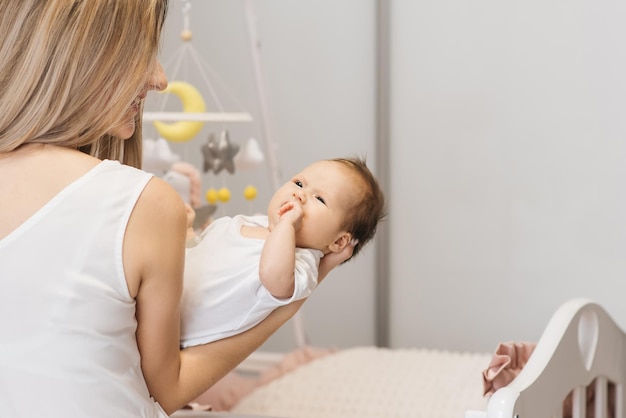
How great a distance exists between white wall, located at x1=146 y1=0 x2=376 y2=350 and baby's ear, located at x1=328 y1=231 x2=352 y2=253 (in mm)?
1476

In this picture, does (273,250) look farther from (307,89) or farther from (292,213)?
(307,89)

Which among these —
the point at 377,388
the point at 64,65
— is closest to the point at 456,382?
the point at 377,388

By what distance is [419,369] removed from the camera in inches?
89.6

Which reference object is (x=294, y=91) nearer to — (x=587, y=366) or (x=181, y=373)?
(x=587, y=366)

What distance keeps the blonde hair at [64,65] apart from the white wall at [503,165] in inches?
66.9

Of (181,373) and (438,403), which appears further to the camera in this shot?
(438,403)

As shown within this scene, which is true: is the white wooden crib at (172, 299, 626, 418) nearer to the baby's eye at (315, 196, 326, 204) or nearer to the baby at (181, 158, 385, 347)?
the baby at (181, 158, 385, 347)

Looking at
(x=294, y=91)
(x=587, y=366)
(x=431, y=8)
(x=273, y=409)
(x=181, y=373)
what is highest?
(x=431, y=8)

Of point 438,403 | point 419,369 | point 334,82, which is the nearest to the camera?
point 438,403

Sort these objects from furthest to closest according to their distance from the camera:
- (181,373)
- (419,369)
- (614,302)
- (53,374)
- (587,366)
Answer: (614,302) < (419,369) < (587,366) < (181,373) < (53,374)

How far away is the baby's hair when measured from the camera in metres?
1.29

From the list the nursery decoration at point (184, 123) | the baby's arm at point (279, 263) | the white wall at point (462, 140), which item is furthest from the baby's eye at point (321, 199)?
the white wall at point (462, 140)

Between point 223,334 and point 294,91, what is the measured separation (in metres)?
1.74

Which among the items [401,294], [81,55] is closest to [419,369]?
[401,294]
